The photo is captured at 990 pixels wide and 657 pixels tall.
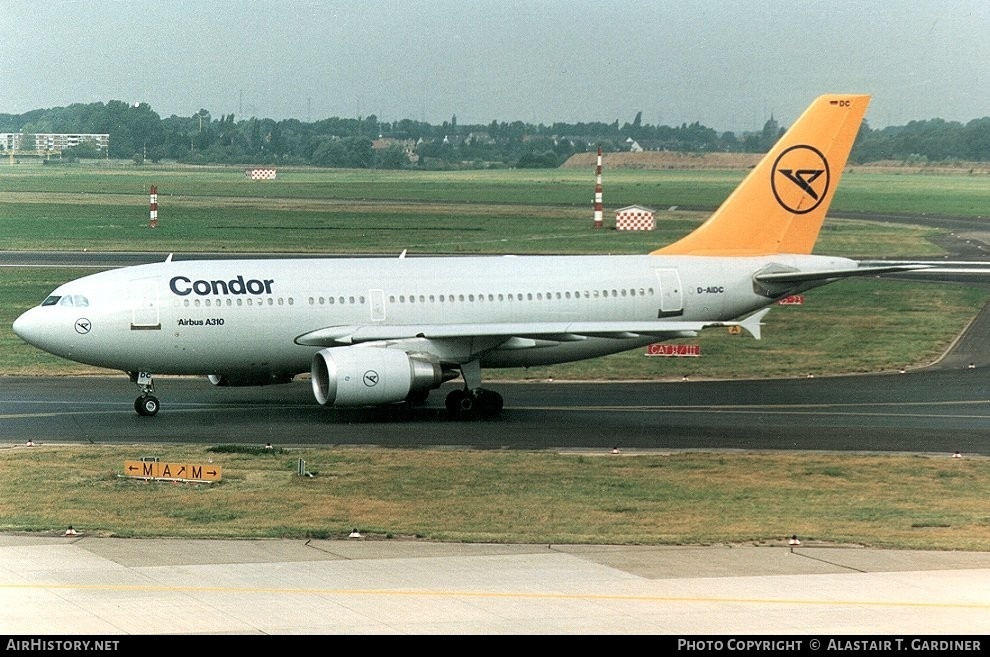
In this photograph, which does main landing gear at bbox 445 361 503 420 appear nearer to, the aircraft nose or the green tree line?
the aircraft nose

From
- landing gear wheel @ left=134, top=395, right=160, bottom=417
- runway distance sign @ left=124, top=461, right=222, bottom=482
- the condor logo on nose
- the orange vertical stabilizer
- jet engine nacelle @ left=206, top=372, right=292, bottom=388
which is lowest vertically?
landing gear wheel @ left=134, top=395, right=160, bottom=417

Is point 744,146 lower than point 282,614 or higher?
higher

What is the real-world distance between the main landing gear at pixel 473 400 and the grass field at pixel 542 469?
6.07 meters

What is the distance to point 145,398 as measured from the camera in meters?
38.7

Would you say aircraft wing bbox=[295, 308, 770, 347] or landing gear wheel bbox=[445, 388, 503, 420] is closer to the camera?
aircraft wing bbox=[295, 308, 770, 347]

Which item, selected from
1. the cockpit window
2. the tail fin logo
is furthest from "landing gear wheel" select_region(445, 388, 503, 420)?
the tail fin logo

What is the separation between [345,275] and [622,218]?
63.3m

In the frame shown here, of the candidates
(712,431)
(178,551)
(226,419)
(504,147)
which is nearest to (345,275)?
(226,419)

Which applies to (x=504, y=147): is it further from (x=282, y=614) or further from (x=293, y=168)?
(x=282, y=614)

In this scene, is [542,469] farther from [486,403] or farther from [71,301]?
[71,301]

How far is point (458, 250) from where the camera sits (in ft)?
284

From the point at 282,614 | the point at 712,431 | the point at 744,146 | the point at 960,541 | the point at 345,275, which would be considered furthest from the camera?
the point at 744,146

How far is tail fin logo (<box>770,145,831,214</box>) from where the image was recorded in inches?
1759

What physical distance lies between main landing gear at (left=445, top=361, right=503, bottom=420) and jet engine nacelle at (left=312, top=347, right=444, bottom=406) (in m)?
1.62
